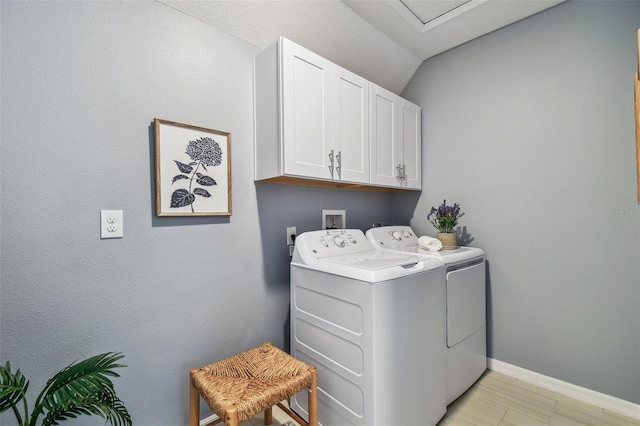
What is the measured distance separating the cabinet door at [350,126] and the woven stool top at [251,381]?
3.62 feet

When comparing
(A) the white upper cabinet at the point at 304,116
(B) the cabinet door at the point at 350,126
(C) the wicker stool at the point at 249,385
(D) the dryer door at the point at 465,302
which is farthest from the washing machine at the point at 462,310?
(C) the wicker stool at the point at 249,385

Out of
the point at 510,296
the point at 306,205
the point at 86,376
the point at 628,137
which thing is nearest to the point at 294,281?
the point at 306,205

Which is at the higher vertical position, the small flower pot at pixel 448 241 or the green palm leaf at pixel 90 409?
the small flower pot at pixel 448 241

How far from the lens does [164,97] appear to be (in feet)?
4.77

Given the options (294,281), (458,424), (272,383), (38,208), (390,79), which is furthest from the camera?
(390,79)

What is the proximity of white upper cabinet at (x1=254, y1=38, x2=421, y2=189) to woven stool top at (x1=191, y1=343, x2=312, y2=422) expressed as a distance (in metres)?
A: 0.98

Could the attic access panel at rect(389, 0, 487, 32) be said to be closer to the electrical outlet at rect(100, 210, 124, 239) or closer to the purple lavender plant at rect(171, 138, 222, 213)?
the purple lavender plant at rect(171, 138, 222, 213)

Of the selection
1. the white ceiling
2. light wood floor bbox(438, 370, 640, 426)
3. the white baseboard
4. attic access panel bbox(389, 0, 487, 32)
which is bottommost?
light wood floor bbox(438, 370, 640, 426)

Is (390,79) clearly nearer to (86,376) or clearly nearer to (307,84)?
(307,84)

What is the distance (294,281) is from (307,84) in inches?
46.8

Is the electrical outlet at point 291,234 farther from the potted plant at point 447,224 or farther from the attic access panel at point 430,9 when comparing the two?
the attic access panel at point 430,9

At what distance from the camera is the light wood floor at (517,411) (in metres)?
1.63

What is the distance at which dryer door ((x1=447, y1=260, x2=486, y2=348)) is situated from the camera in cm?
171

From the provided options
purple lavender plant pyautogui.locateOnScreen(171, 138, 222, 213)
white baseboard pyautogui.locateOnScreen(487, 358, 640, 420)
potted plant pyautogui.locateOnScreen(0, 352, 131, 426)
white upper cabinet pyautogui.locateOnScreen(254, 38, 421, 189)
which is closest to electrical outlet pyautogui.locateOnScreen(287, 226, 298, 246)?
white upper cabinet pyautogui.locateOnScreen(254, 38, 421, 189)
